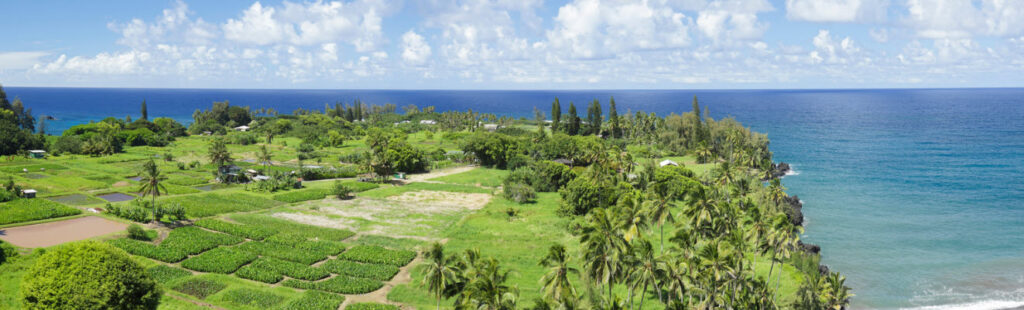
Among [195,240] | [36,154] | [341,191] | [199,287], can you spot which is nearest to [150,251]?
[195,240]

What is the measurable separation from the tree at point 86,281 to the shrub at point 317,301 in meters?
10.1

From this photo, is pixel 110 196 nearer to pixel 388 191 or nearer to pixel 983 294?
pixel 388 191

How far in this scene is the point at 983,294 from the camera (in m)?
53.2

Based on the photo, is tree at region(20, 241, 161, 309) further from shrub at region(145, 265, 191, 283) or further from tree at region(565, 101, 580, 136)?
tree at region(565, 101, 580, 136)

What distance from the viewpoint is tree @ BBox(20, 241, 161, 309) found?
121ft

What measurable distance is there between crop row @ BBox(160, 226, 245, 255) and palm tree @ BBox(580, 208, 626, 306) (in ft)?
133

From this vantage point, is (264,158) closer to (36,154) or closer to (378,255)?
(36,154)

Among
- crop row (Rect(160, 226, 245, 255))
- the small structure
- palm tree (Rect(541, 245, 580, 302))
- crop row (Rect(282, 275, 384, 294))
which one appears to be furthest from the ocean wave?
the small structure

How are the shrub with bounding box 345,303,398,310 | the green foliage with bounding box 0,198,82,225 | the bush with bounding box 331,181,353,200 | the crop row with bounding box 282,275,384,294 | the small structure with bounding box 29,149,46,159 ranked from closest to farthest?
the shrub with bounding box 345,303,398,310 < the crop row with bounding box 282,275,384,294 < the green foliage with bounding box 0,198,82,225 < the bush with bounding box 331,181,353,200 < the small structure with bounding box 29,149,46,159

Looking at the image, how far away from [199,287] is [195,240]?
1371 cm

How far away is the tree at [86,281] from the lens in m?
37.0

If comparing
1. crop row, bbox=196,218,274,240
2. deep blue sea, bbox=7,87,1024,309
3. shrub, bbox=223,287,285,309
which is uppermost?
crop row, bbox=196,218,274,240

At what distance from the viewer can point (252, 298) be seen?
43625 millimetres

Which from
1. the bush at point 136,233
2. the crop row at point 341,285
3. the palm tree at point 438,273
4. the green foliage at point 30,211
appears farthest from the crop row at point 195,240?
the palm tree at point 438,273
